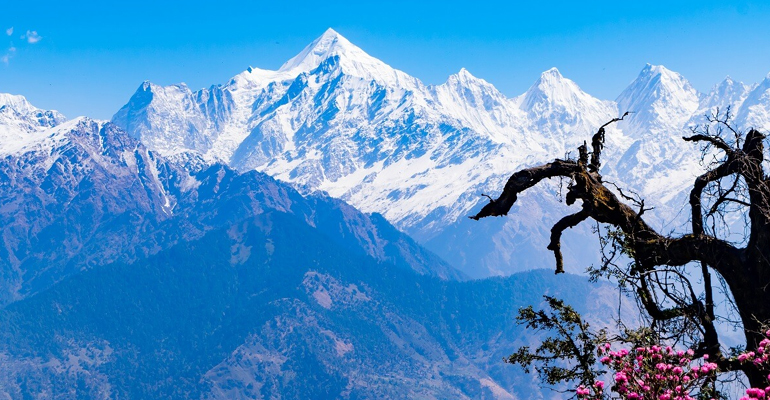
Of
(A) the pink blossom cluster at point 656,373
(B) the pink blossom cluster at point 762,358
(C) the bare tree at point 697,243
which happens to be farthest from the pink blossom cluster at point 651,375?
(C) the bare tree at point 697,243

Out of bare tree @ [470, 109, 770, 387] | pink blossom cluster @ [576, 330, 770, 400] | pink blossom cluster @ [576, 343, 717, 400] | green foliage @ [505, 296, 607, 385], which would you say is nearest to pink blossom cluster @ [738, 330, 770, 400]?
pink blossom cluster @ [576, 330, 770, 400]

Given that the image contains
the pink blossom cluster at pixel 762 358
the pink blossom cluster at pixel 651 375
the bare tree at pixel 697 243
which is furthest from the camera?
the bare tree at pixel 697 243

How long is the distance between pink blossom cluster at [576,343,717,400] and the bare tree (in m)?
1.37

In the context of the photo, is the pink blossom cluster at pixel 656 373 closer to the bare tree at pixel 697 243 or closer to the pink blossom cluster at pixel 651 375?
the pink blossom cluster at pixel 651 375

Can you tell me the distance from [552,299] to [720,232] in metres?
3.15

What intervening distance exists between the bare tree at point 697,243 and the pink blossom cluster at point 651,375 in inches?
54.1

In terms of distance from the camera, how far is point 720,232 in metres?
15.6

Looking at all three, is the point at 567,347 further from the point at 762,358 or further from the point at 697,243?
the point at 762,358

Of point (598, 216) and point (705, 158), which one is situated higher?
point (705, 158)

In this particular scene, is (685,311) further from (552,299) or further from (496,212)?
(496,212)

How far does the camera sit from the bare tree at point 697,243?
531 inches

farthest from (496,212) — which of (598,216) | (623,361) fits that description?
(623,361)

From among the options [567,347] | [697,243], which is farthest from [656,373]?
[697,243]

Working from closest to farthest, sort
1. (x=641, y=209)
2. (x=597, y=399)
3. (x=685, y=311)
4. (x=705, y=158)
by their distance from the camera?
(x=597, y=399) < (x=641, y=209) < (x=685, y=311) < (x=705, y=158)
